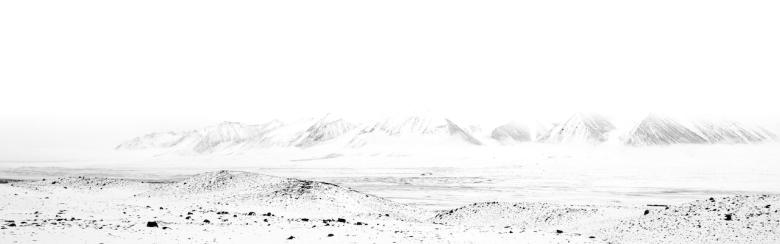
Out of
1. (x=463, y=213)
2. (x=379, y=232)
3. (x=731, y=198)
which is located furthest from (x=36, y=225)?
(x=731, y=198)

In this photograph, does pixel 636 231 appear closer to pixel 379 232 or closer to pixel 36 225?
pixel 379 232

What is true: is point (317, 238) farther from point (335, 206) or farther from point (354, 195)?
point (354, 195)

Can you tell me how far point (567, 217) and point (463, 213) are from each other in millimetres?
7161

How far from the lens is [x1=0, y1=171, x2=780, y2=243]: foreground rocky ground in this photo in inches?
1016

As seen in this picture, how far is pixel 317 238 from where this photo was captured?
85.4 feet

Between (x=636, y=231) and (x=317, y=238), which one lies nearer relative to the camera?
(x=317, y=238)

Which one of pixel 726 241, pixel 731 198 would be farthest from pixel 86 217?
pixel 731 198

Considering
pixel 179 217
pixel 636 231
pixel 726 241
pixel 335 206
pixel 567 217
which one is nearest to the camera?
pixel 726 241

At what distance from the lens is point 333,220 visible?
3469 centimetres

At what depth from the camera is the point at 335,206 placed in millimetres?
45375

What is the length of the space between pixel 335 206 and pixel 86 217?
1784cm

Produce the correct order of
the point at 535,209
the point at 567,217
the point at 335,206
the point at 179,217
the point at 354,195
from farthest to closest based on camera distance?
the point at 354,195, the point at 335,206, the point at 535,209, the point at 567,217, the point at 179,217

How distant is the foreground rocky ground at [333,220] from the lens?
2580cm

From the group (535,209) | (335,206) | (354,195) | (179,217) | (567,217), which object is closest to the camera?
(179,217)
